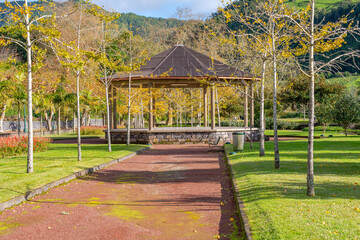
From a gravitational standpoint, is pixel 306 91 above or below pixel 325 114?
above

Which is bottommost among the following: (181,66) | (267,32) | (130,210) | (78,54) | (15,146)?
(130,210)

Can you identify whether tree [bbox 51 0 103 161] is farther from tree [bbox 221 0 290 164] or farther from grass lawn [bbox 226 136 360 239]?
grass lawn [bbox 226 136 360 239]

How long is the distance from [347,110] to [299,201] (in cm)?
2400

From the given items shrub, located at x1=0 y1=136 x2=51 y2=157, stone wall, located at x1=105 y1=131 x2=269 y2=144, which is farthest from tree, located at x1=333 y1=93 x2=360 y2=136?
shrub, located at x1=0 y1=136 x2=51 y2=157

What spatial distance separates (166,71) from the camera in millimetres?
25453

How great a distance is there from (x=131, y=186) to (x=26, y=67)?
17.1ft

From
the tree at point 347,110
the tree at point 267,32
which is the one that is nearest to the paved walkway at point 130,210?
the tree at point 267,32

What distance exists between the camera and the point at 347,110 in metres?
28.3

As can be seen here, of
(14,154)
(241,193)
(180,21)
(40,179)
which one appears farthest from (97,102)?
(241,193)


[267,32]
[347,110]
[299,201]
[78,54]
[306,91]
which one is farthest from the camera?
[306,91]

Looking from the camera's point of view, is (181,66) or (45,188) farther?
(181,66)

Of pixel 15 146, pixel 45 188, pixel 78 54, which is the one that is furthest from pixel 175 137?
pixel 45 188

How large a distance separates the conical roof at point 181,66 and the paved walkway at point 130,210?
13.6 m

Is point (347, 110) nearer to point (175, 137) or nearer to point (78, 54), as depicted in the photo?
point (175, 137)
